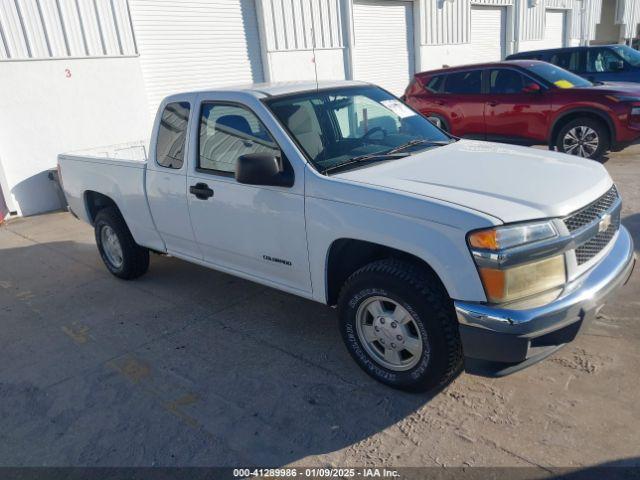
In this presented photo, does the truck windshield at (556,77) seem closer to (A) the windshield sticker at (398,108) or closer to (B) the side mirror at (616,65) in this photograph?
(B) the side mirror at (616,65)

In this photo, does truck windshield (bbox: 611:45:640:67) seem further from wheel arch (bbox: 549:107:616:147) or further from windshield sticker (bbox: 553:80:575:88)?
wheel arch (bbox: 549:107:616:147)

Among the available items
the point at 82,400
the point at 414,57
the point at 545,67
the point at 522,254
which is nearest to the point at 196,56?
the point at 545,67

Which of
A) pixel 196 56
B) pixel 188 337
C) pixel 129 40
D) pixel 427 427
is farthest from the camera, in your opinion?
pixel 196 56

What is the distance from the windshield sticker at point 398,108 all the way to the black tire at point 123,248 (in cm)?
288

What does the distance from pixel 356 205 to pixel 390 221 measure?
0.25m

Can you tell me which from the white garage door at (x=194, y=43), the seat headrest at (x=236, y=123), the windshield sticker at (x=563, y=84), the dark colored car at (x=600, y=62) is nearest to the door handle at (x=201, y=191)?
the seat headrest at (x=236, y=123)

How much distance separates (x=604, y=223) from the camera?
312 centimetres

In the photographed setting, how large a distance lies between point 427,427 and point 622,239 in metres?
1.75

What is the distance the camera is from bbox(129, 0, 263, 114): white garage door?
10.4m

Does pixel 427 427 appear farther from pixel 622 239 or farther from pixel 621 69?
pixel 621 69

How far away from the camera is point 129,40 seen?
9938mm

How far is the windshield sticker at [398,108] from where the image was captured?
4.37m

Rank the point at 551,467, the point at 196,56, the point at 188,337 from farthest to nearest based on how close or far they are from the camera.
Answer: the point at 196,56 → the point at 188,337 → the point at 551,467

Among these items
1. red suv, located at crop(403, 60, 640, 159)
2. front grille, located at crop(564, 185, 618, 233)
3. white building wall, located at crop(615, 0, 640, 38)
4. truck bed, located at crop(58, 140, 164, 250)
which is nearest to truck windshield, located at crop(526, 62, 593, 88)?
red suv, located at crop(403, 60, 640, 159)
